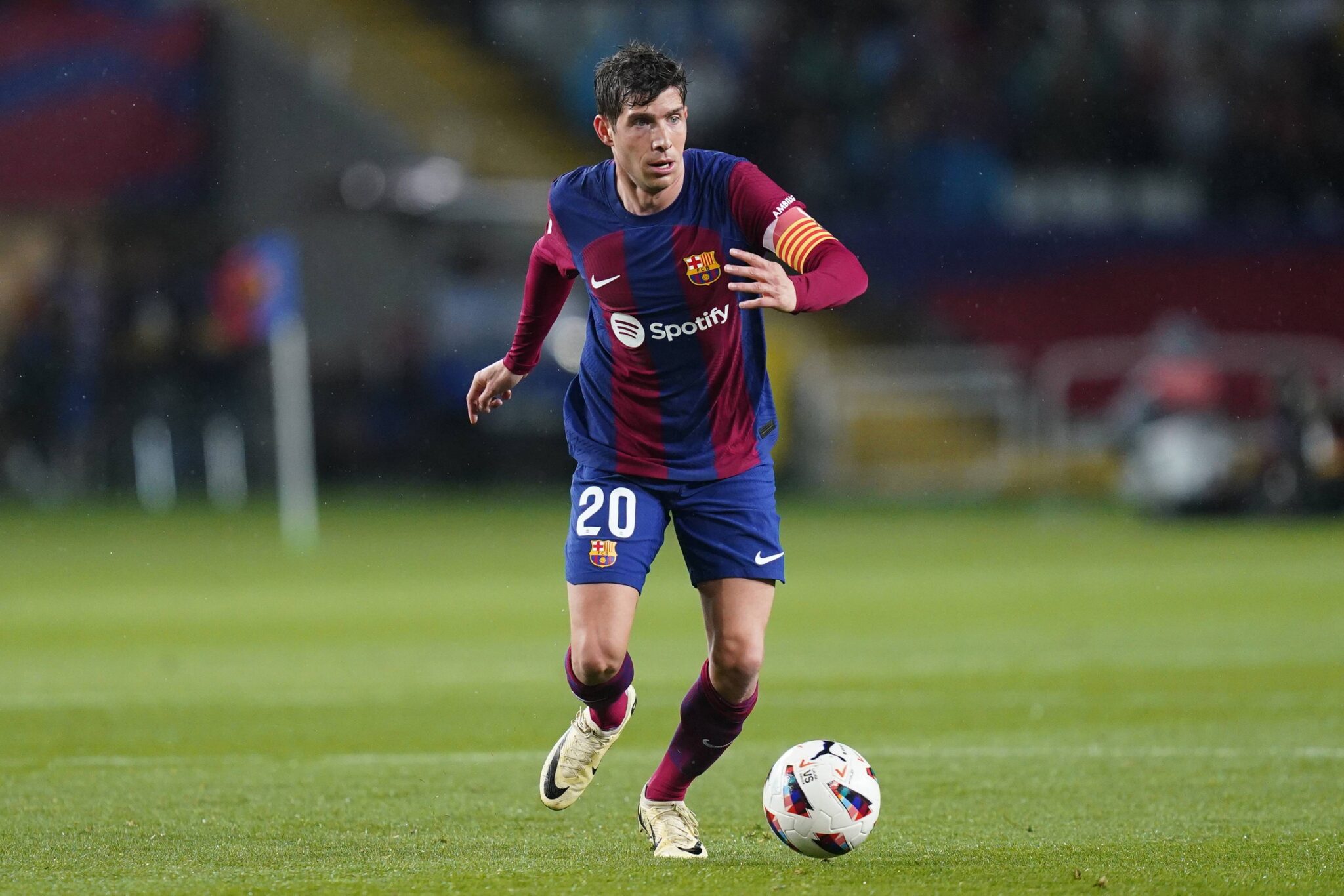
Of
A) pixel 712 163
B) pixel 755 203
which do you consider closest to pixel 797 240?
pixel 755 203

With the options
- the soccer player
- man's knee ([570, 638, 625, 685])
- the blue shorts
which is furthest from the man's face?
man's knee ([570, 638, 625, 685])

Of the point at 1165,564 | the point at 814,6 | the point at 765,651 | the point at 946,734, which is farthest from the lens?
the point at 814,6

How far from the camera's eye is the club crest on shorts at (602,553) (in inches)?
217

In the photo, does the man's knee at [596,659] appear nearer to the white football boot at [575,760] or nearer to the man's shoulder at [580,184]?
the white football boot at [575,760]

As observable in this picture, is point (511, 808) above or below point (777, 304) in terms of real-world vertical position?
below

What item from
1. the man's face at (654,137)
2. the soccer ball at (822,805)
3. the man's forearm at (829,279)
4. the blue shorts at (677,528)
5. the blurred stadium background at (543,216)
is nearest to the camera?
the man's forearm at (829,279)

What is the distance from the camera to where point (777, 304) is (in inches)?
195

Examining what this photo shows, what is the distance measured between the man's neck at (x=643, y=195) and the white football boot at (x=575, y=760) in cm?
150

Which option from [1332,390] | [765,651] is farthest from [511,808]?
[1332,390]

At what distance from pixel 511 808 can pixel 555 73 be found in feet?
77.7

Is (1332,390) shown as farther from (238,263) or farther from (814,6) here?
(238,263)

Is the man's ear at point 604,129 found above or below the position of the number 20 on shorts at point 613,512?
above

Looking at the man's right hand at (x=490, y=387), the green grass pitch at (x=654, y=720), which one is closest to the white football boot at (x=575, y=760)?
the green grass pitch at (x=654, y=720)

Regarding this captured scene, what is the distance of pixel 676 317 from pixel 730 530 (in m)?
0.67
